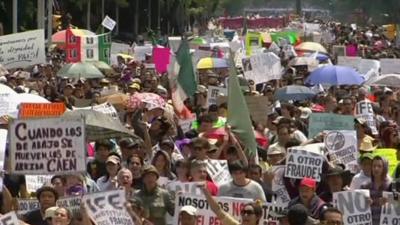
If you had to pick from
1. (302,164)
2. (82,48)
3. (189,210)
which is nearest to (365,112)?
(302,164)

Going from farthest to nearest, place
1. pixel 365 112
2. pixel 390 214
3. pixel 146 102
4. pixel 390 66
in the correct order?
pixel 390 66 < pixel 365 112 < pixel 146 102 < pixel 390 214

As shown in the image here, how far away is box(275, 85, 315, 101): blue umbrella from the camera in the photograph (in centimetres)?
2225

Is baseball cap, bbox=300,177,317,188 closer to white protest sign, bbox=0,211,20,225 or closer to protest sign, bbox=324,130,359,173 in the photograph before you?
white protest sign, bbox=0,211,20,225

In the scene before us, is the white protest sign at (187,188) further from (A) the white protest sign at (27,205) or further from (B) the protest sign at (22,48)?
(B) the protest sign at (22,48)

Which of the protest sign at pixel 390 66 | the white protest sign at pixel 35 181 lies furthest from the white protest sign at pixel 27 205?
the protest sign at pixel 390 66

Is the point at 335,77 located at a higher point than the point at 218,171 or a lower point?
lower

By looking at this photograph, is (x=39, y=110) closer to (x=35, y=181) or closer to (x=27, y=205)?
(x=35, y=181)

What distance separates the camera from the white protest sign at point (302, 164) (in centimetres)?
1227

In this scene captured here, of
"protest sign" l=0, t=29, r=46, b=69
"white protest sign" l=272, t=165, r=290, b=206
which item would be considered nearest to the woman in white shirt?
"white protest sign" l=272, t=165, r=290, b=206

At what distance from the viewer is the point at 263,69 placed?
84.5 feet

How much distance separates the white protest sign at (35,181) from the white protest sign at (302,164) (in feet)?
6.75

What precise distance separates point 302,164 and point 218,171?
773mm

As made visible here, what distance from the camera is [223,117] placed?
16344 mm

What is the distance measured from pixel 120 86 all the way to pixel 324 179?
12.7m
